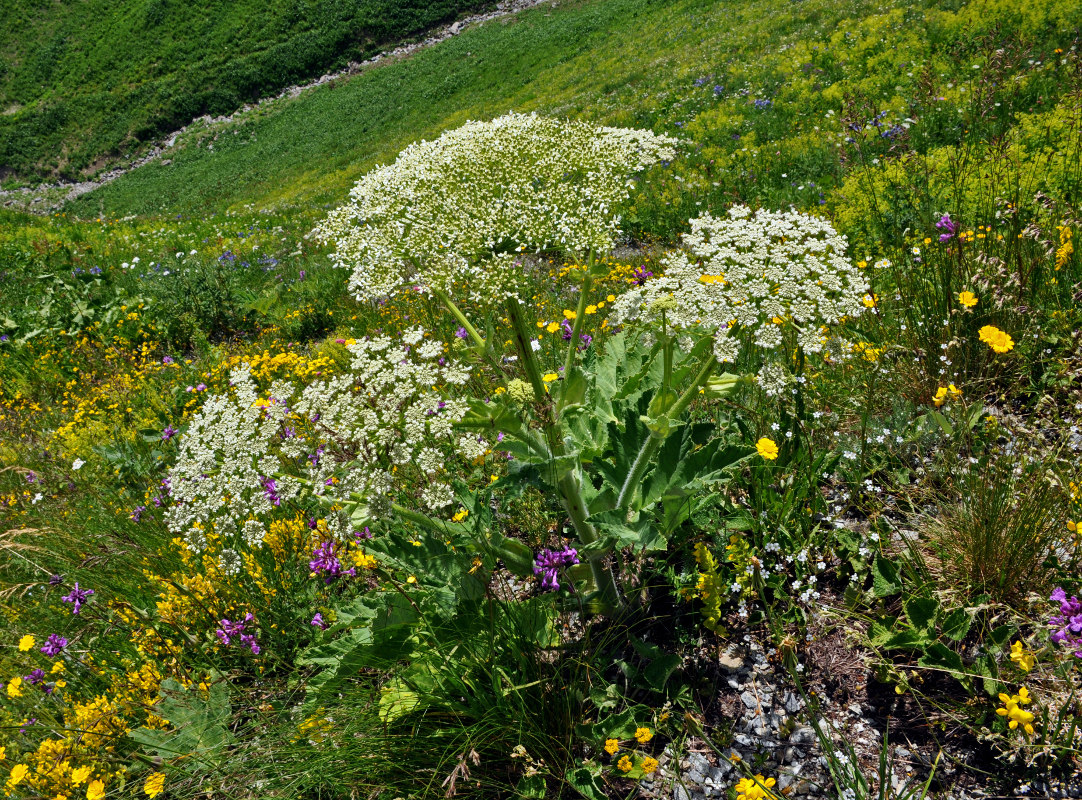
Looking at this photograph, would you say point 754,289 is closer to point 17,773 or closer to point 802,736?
point 802,736

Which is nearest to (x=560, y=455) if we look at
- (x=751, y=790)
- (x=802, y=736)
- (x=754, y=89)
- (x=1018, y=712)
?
(x=751, y=790)

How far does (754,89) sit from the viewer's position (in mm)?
12484

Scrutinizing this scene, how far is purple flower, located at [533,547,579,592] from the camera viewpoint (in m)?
3.53

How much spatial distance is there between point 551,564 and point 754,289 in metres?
1.94

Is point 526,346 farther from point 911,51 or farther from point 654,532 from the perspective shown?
point 911,51

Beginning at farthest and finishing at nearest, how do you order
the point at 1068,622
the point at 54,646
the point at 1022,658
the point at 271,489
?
the point at 271,489
the point at 54,646
the point at 1068,622
the point at 1022,658

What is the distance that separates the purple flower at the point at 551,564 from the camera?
3.53 meters

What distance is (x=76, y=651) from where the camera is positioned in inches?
153

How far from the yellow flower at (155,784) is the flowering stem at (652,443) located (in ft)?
8.65

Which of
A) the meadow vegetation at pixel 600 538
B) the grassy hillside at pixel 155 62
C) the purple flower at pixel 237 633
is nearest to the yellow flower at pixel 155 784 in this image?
the meadow vegetation at pixel 600 538

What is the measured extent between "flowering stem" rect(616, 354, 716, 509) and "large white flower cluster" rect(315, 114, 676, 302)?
1033mm

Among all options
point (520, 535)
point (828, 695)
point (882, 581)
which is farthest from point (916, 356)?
point (520, 535)

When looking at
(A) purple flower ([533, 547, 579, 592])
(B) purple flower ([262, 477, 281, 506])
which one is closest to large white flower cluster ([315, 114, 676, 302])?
(B) purple flower ([262, 477, 281, 506])

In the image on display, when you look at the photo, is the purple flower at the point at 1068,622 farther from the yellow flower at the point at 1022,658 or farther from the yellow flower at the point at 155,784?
the yellow flower at the point at 155,784
